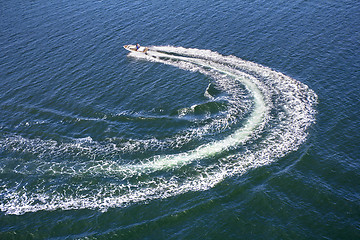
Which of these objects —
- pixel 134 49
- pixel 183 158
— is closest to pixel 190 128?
pixel 183 158

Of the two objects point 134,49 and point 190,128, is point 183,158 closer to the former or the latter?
point 190,128

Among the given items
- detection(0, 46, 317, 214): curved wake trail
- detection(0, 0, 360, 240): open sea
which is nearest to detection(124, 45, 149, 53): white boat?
detection(0, 0, 360, 240): open sea

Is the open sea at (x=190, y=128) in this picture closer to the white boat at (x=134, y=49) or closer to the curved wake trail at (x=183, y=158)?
the curved wake trail at (x=183, y=158)

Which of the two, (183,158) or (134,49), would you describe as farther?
(134,49)

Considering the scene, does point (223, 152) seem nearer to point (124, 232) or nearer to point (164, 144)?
point (164, 144)

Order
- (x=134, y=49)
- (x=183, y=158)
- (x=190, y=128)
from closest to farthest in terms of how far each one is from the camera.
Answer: (x=183, y=158), (x=190, y=128), (x=134, y=49)

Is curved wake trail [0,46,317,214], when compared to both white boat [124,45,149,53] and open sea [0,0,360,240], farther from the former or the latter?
white boat [124,45,149,53]

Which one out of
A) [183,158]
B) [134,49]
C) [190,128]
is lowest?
[183,158]

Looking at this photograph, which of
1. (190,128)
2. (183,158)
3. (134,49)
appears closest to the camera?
(183,158)

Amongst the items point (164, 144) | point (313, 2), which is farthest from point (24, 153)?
point (313, 2)
